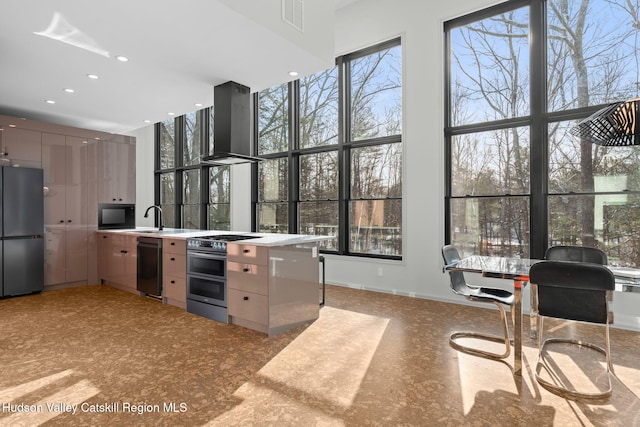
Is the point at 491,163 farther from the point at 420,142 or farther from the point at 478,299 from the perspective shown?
the point at 478,299

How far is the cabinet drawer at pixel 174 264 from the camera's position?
3.95 m

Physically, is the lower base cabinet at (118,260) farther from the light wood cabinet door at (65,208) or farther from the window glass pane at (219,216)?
the window glass pane at (219,216)

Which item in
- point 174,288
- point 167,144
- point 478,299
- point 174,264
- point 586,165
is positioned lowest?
point 174,288

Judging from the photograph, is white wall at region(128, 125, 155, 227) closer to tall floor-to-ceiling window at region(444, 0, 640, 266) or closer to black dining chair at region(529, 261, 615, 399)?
tall floor-to-ceiling window at region(444, 0, 640, 266)

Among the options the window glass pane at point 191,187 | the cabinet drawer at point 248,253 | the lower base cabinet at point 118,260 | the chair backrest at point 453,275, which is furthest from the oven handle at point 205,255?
the window glass pane at point 191,187

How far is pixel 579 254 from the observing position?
2945 mm

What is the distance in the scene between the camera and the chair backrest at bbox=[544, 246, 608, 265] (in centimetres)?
286

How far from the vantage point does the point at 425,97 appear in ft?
14.7

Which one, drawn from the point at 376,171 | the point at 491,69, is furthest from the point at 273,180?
the point at 491,69

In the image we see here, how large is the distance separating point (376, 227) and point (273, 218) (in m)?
2.03

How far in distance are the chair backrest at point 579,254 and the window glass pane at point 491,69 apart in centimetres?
179

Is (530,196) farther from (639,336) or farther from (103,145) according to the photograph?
(103,145)

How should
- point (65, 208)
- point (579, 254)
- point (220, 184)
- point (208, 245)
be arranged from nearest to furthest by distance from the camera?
point (579, 254)
point (208, 245)
point (65, 208)
point (220, 184)

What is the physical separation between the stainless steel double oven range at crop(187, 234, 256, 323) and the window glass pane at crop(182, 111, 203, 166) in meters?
4.09
